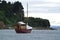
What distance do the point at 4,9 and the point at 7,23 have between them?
12.3 meters

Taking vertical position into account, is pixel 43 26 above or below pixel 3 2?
below

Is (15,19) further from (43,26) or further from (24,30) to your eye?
(24,30)

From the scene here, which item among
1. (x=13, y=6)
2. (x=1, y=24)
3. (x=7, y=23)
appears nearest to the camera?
(x=1, y=24)

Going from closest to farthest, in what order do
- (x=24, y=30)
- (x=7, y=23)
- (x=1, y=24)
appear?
1. (x=24, y=30)
2. (x=1, y=24)
3. (x=7, y=23)

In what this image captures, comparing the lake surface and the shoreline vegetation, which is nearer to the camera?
the lake surface

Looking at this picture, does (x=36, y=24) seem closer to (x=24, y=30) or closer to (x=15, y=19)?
(x=15, y=19)

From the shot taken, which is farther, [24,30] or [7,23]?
[7,23]

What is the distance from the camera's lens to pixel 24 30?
10762cm

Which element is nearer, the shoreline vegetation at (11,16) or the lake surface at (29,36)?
the lake surface at (29,36)

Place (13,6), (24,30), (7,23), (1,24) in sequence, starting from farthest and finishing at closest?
(13,6) < (7,23) < (1,24) < (24,30)

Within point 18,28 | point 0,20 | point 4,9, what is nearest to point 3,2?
point 4,9

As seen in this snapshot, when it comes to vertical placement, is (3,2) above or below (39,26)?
above

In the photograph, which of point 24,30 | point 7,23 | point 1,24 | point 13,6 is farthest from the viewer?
point 13,6

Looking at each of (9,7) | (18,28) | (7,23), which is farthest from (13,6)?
(18,28)
